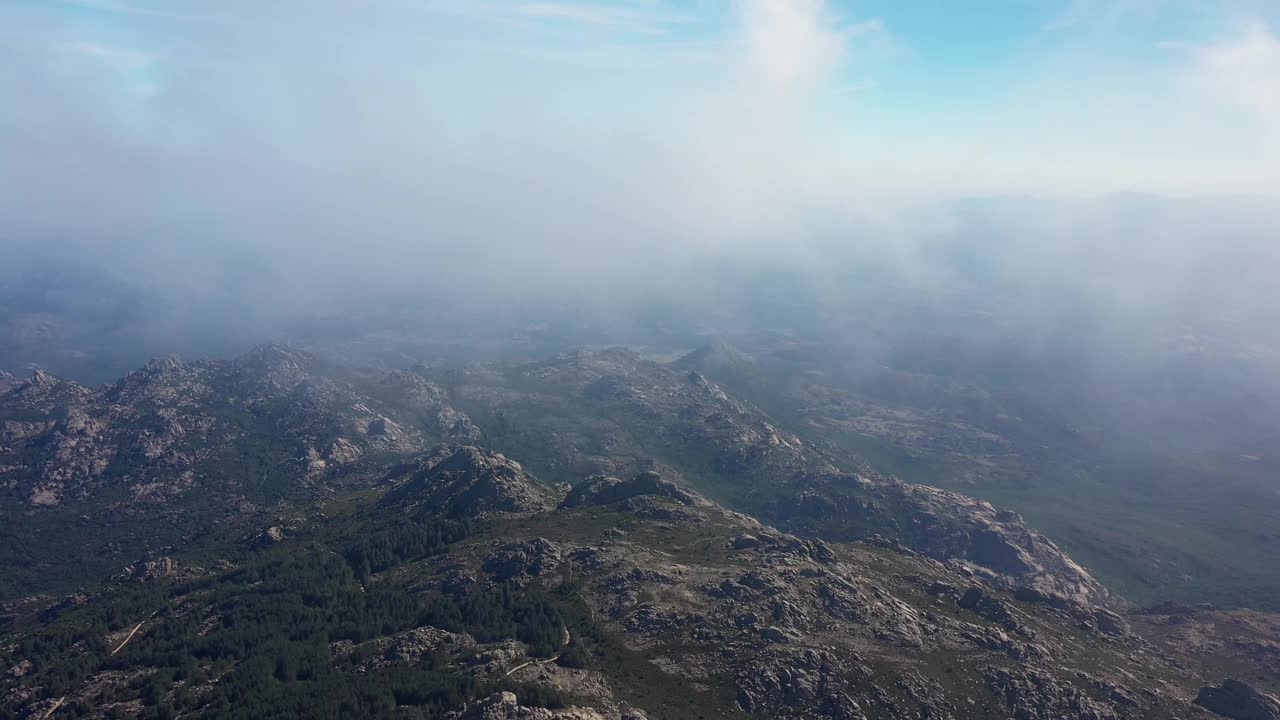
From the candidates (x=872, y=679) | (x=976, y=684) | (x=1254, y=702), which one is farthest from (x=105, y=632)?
(x=1254, y=702)

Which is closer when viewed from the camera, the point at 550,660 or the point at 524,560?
the point at 550,660

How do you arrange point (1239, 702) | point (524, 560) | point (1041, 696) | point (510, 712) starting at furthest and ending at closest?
point (524, 560), point (1239, 702), point (1041, 696), point (510, 712)

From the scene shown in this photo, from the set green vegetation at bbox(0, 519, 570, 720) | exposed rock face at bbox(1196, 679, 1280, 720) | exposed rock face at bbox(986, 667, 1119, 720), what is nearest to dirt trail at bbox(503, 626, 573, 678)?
green vegetation at bbox(0, 519, 570, 720)

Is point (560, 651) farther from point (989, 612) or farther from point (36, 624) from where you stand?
point (36, 624)

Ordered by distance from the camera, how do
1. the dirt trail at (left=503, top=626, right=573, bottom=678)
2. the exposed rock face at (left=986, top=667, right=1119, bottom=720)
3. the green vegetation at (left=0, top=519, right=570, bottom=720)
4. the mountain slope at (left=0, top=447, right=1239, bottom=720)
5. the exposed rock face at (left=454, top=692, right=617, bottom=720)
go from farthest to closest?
the exposed rock face at (left=986, top=667, right=1119, bottom=720) → the dirt trail at (left=503, top=626, right=573, bottom=678) → the mountain slope at (left=0, top=447, right=1239, bottom=720) → the green vegetation at (left=0, top=519, right=570, bottom=720) → the exposed rock face at (left=454, top=692, right=617, bottom=720)

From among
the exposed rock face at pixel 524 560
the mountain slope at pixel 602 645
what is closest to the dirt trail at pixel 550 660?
the mountain slope at pixel 602 645

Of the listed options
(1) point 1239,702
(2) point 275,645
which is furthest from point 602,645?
(1) point 1239,702

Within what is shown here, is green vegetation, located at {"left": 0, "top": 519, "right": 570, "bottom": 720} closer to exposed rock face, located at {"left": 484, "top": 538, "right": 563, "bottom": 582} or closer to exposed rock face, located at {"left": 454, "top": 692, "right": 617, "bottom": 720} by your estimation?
exposed rock face, located at {"left": 454, "top": 692, "right": 617, "bottom": 720}

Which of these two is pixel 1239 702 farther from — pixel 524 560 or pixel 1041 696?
pixel 524 560

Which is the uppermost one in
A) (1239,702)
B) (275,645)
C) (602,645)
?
(1239,702)
